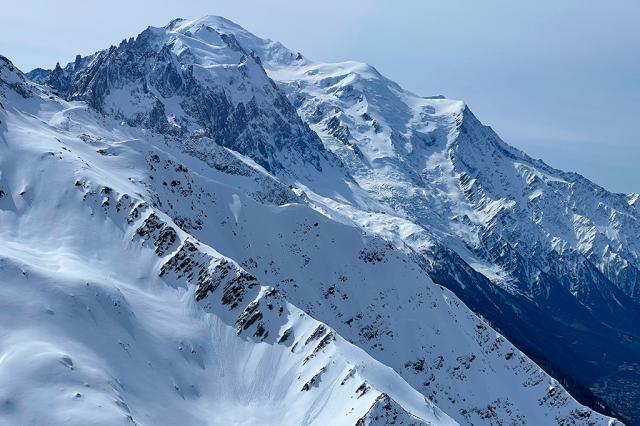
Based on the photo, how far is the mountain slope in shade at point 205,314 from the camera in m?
95.4

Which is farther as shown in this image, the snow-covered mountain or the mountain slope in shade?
the snow-covered mountain

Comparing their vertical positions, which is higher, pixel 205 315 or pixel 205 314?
pixel 205 314

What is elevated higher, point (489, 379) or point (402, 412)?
point (489, 379)

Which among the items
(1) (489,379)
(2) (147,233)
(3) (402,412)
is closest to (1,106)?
(2) (147,233)

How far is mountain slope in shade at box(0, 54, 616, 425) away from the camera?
9538cm

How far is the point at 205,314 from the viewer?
12244 centimetres

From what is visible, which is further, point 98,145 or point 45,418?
point 98,145

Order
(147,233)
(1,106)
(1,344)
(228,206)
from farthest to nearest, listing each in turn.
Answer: (228,206) → (1,106) → (147,233) → (1,344)

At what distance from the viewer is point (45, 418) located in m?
78.5

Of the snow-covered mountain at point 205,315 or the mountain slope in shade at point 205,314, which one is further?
the snow-covered mountain at point 205,315

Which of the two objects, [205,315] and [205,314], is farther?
[205,314]

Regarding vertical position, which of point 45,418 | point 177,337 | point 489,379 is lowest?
point 45,418

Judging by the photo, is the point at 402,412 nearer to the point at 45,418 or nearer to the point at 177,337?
the point at 177,337

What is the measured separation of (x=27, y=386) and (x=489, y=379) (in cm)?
12291
